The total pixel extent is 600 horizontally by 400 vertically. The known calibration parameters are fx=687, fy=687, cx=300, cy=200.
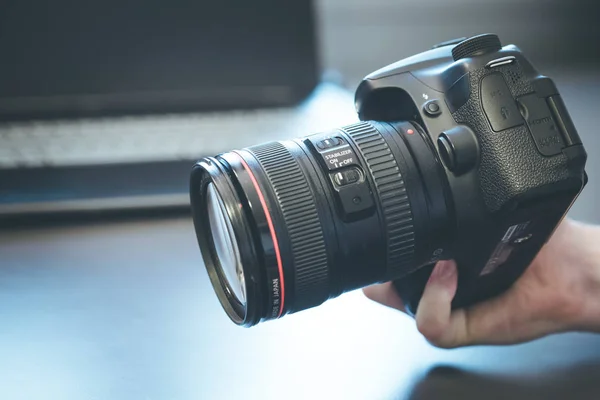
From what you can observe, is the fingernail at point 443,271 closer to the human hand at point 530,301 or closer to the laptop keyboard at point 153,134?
the human hand at point 530,301

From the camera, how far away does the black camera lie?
0.49 m

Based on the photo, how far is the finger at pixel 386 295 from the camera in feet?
1.99

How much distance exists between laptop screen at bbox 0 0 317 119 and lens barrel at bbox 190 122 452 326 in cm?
56

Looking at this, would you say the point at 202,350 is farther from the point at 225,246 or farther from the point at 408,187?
the point at 408,187

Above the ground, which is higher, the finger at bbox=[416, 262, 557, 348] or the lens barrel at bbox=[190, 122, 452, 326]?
the lens barrel at bbox=[190, 122, 452, 326]

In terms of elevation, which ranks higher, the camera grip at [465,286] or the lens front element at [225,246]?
the lens front element at [225,246]

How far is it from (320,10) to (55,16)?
1.89ft

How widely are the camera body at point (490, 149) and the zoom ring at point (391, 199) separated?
2cm

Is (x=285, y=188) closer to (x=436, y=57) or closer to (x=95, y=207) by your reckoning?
(x=436, y=57)

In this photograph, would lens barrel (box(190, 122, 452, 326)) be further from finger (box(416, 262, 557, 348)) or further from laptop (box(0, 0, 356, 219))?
laptop (box(0, 0, 356, 219))

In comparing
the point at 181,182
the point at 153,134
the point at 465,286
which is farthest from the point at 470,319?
the point at 153,134

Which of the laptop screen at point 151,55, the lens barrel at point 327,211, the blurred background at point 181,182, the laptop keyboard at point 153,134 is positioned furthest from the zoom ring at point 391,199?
the laptop screen at point 151,55

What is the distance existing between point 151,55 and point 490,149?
27.0 inches

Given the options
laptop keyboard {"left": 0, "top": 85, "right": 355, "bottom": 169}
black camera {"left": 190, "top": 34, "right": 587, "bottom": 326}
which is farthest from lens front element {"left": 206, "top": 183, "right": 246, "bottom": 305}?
laptop keyboard {"left": 0, "top": 85, "right": 355, "bottom": 169}
